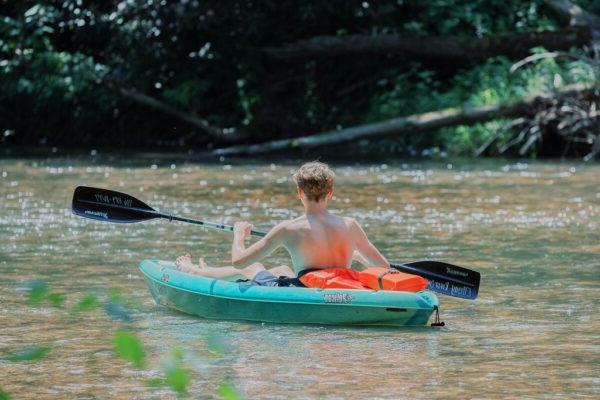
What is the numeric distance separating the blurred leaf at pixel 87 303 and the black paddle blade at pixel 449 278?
4.49 meters

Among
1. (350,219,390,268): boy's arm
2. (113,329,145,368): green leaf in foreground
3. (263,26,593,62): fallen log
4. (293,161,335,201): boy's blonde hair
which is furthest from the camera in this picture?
(263,26,593,62): fallen log

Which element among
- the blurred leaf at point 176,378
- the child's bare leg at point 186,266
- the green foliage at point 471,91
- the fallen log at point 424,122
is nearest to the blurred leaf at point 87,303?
the blurred leaf at point 176,378

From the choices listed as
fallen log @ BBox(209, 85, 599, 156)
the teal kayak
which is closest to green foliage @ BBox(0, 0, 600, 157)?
fallen log @ BBox(209, 85, 599, 156)

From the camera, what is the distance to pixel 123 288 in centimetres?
786

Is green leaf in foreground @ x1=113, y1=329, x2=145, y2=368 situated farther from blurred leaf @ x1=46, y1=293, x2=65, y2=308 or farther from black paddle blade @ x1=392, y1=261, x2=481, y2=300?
black paddle blade @ x1=392, y1=261, x2=481, y2=300

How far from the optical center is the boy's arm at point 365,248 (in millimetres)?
6648

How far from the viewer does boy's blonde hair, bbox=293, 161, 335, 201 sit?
6.53 m

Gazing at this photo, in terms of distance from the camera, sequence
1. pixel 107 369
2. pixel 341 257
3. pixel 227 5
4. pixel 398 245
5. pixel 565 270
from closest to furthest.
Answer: pixel 107 369 < pixel 341 257 < pixel 565 270 < pixel 398 245 < pixel 227 5

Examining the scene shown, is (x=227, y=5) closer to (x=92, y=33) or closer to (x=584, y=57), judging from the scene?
(x=92, y=33)

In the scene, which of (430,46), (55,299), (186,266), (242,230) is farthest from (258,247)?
(430,46)

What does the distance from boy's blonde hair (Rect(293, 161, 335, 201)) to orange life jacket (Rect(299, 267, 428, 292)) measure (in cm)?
38

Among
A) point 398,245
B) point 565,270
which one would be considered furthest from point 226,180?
point 565,270

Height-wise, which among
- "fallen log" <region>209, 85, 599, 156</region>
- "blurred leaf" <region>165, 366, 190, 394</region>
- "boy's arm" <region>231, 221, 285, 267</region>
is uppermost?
"fallen log" <region>209, 85, 599, 156</region>

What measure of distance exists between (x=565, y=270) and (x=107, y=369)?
12.6 feet
